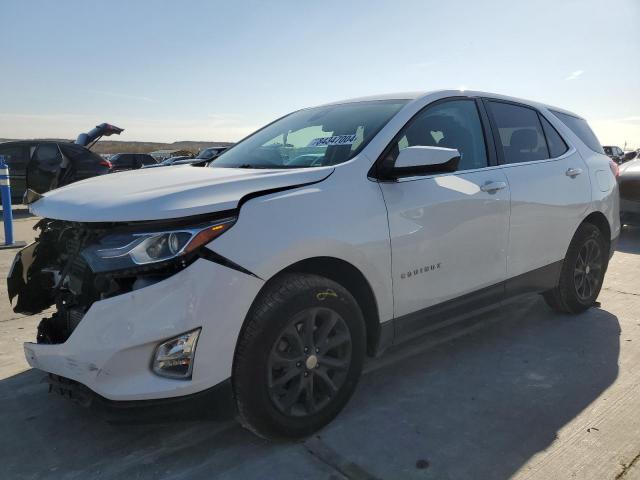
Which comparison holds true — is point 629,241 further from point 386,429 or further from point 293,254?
point 293,254

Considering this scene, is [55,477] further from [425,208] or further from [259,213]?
[425,208]

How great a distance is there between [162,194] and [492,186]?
2.06m

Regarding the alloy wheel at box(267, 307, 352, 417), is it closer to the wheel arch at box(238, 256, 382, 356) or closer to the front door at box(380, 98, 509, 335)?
the wheel arch at box(238, 256, 382, 356)

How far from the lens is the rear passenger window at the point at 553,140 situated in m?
4.06

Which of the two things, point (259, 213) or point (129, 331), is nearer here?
point (129, 331)

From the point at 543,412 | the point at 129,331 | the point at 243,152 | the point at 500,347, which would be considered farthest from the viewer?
the point at 500,347

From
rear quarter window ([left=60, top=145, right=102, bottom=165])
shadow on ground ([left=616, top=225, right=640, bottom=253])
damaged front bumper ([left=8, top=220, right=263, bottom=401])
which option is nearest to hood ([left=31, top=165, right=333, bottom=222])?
damaged front bumper ([left=8, top=220, right=263, bottom=401])

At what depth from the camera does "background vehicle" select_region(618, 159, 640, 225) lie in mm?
8086

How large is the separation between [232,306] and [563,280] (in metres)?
3.09

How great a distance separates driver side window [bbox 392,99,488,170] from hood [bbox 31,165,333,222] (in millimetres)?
763

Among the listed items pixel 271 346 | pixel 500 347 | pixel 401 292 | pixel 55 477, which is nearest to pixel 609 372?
pixel 500 347

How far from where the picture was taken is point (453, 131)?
3348 mm

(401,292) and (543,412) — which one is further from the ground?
(401,292)

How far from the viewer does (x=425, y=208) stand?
2.86 m
